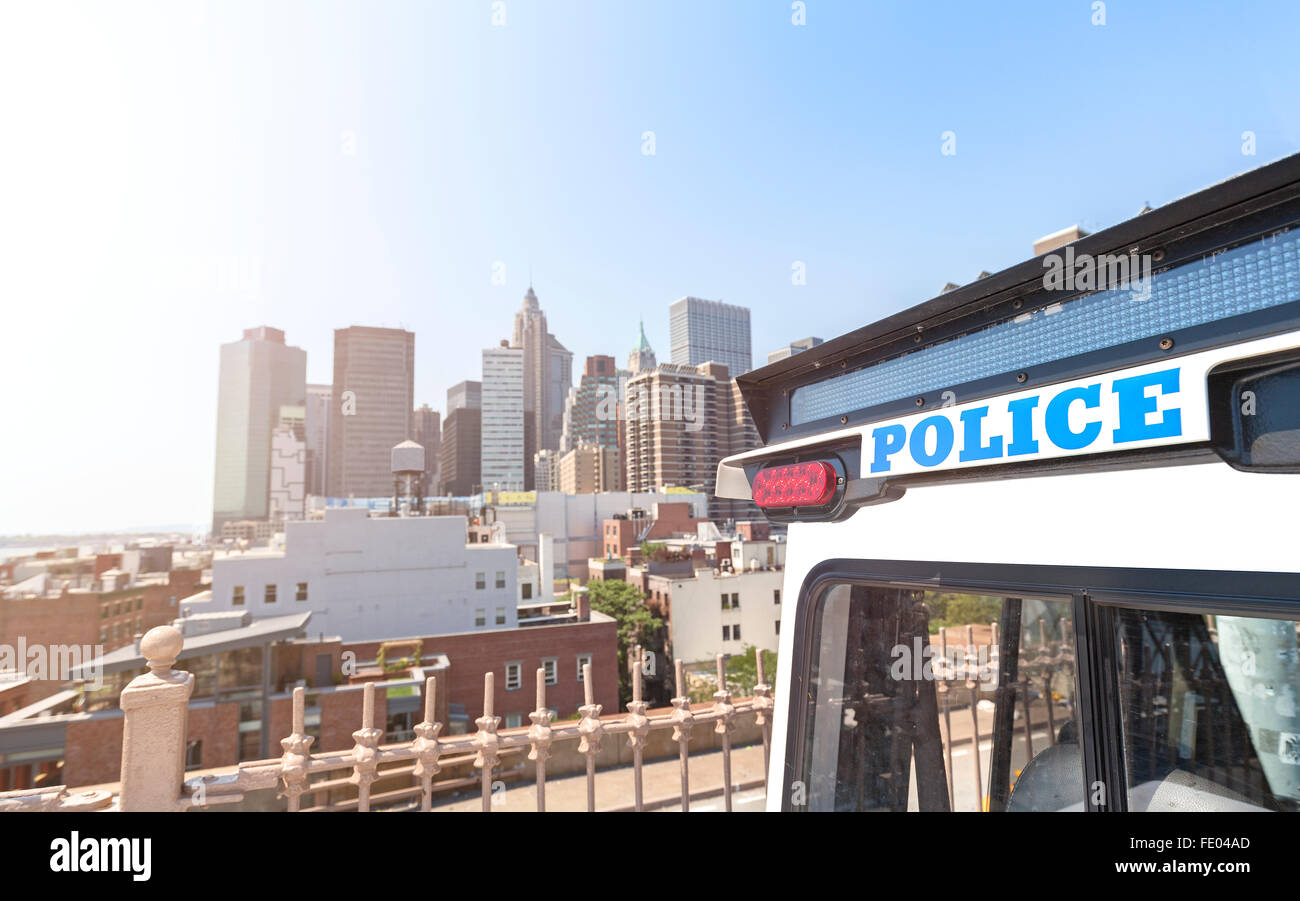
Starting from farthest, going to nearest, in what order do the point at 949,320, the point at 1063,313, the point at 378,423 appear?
1. the point at 378,423
2. the point at 949,320
3. the point at 1063,313

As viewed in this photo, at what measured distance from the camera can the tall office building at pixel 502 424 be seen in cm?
14188

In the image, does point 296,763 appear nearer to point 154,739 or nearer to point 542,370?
point 154,739

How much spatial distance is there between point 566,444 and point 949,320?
152428 millimetres

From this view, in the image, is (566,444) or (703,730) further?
(566,444)

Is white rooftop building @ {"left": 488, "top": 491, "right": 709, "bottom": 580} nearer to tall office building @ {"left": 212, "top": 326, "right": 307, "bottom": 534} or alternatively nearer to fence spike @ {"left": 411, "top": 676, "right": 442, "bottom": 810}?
fence spike @ {"left": 411, "top": 676, "right": 442, "bottom": 810}

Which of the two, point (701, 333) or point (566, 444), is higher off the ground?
point (701, 333)

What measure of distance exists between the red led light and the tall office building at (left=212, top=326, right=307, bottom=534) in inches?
7812

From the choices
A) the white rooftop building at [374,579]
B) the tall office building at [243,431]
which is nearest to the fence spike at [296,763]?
the white rooftop building at [374,579]

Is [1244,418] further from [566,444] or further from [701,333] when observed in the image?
[701,333]

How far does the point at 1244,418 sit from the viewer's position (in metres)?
1.28

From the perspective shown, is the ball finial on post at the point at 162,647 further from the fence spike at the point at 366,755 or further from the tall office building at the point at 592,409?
the tall office building at the point at 592,409
